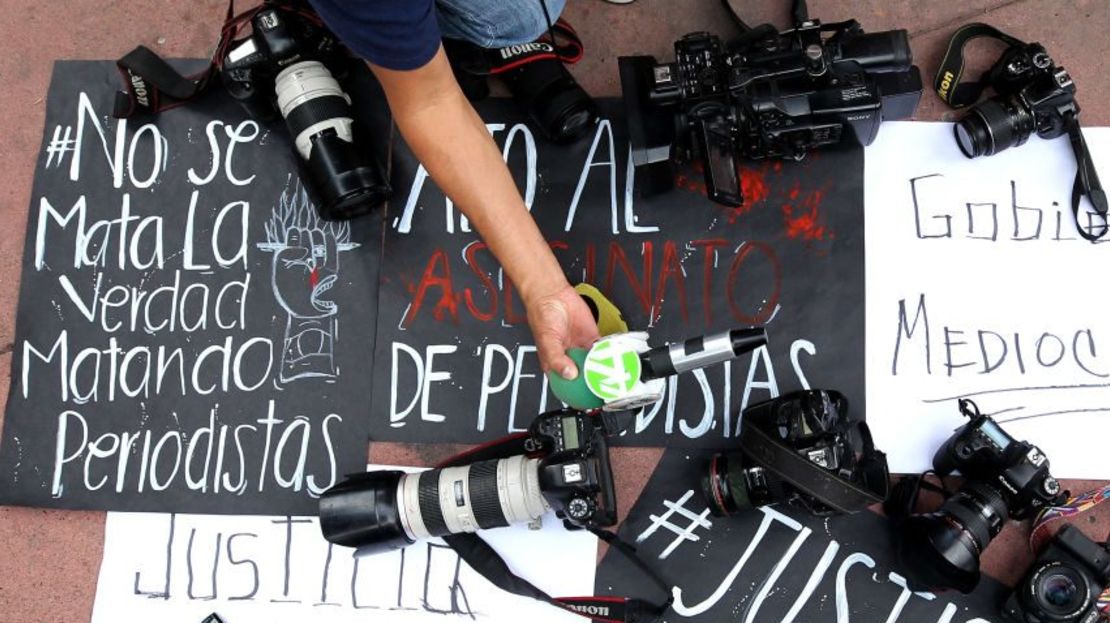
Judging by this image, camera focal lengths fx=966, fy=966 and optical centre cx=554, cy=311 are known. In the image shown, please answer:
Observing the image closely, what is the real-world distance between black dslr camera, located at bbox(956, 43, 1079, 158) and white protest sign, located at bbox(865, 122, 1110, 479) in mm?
64

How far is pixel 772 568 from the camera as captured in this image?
59.8 inches

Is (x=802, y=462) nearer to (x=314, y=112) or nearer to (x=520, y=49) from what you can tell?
(x=520, y=49)

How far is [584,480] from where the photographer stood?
1.34 m

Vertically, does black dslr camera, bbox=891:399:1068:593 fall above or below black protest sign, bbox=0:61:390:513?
below

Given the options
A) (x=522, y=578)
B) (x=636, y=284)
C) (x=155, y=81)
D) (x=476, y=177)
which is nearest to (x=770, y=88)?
(x=636, y=284)

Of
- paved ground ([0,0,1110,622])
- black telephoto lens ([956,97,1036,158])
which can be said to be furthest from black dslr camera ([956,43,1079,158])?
paved ground ([0,0,1110,622])

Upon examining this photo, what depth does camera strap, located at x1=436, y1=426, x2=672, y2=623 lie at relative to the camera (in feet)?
4.87

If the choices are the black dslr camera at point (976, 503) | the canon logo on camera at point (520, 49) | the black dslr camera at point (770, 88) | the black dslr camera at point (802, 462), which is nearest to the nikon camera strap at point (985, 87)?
the black dslr camera at point (770, 88)

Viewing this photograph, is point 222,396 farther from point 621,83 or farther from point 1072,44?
point 1072,44

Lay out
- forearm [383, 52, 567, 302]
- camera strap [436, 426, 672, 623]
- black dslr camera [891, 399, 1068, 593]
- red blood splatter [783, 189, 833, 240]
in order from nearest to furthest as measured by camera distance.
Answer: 1. forearm [383, 52, 567, 302]
2. black dslr camera [891, 399, 1068, 593]
3. camera strap [436, 426, 672, 623]
4. red blood splatter [783, 189, 833, 240]

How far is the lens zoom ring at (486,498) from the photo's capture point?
1.43m

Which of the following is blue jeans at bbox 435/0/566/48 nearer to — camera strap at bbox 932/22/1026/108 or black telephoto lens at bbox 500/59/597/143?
black telephoto lens at bbox 500/59/597/143

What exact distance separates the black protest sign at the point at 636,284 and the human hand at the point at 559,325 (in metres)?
0.27

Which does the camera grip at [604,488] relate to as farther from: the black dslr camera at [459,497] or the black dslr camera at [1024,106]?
the black dslr camera at [1024,106]
